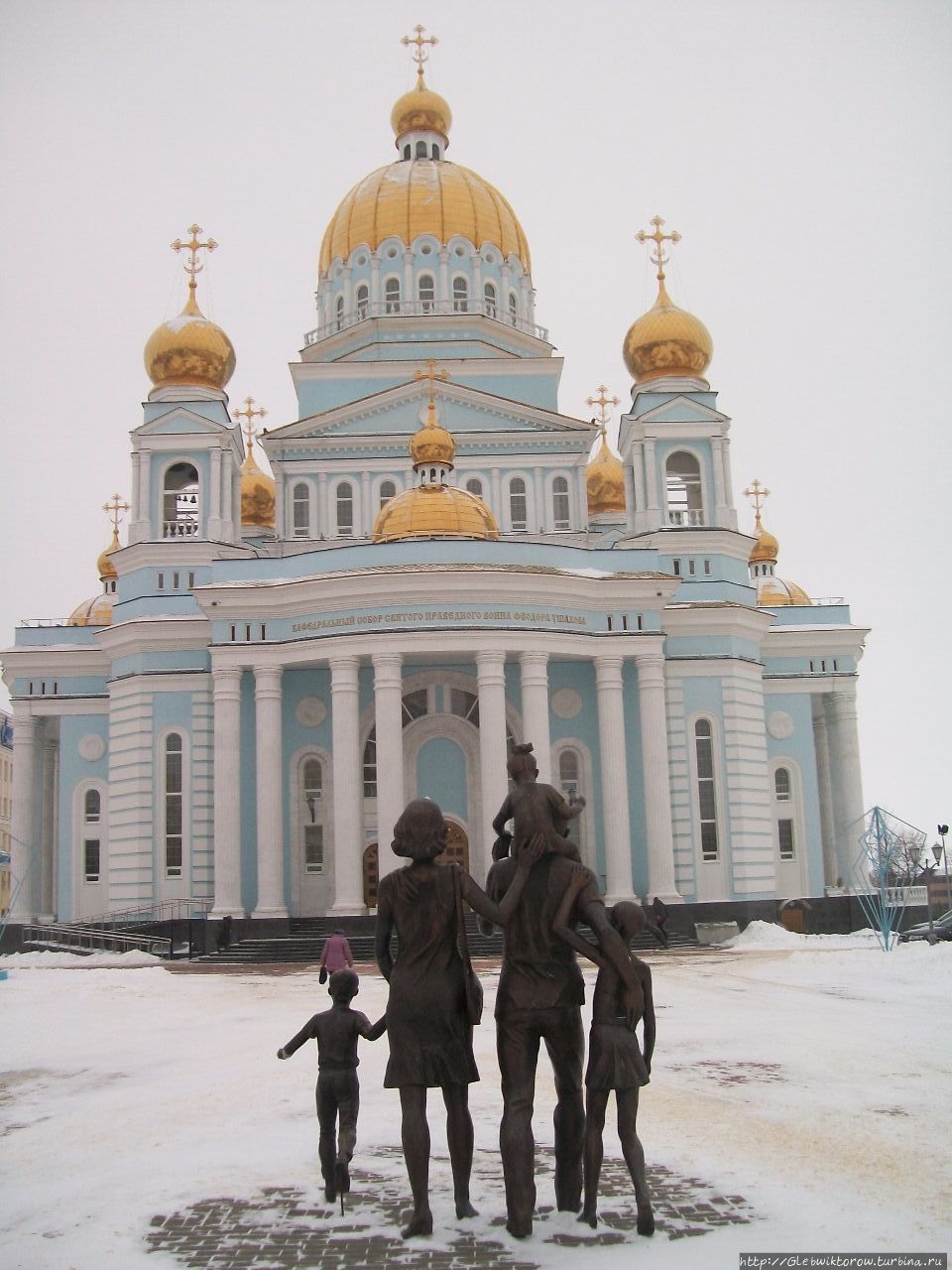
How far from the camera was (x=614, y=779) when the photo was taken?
33.6m

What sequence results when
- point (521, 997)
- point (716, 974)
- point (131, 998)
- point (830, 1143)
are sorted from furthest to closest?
point (716, 974) < point (131, 998) < point (830, 1143) < point (521, 997)

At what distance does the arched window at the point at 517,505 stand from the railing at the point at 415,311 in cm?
622

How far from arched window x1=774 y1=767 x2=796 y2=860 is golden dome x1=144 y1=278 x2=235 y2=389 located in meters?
20.1

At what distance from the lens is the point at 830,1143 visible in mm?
9719

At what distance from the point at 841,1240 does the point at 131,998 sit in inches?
641

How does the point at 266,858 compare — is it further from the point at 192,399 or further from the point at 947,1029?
the point at 947,1029

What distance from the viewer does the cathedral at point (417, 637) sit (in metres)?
32.9

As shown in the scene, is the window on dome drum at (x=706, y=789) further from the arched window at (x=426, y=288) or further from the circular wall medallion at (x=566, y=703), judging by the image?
the arched window at (x=426, y=288)

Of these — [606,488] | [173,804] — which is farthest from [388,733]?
[606,488]

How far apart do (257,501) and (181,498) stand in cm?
653

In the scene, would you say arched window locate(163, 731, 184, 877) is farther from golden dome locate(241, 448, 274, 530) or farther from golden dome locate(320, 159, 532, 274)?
golden dome locate(320, 159, 532, 274)

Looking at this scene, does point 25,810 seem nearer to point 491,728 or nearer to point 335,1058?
point 491,728

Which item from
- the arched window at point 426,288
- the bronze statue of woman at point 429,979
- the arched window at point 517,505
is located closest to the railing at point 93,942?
the arched window at point 517,505

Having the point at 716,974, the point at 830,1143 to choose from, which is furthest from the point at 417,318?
the point at 830,1143
